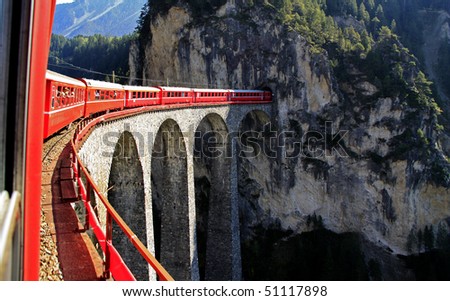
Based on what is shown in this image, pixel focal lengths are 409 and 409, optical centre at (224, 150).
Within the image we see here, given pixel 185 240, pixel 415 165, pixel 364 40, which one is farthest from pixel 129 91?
pixel 364 40

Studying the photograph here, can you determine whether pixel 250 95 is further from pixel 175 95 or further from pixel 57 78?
pixel 57 78

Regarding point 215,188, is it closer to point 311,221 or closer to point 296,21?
point 311,221

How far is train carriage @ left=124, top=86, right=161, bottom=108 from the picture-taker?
52.5 ft

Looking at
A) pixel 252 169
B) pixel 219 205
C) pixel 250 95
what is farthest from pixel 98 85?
pixel 252 169

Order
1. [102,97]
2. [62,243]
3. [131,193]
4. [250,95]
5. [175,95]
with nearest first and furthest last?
[62,243] < [102,97] < [131,193] < [175,95] < [250,95]

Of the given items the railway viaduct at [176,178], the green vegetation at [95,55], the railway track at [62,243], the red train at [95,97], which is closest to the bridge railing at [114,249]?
the railway track at [62,243]

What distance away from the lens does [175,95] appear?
20875 millimetres

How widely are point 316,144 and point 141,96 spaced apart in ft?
58.7

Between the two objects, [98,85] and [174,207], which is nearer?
[98,85]

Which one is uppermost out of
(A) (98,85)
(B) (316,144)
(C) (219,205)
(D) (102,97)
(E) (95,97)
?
(B) (316,144)

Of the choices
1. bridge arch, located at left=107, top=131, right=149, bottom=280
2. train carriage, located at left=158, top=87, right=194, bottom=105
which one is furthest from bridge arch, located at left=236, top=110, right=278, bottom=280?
bridge arch, located at left=107, top=131, right=149, bottom=280

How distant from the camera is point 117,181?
52.3 feet

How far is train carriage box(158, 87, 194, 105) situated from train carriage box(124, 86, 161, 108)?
0.45m

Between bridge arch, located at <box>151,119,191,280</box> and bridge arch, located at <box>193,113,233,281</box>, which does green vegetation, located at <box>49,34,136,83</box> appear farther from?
bridge arch, located at <box>151,119,191,280</box>
